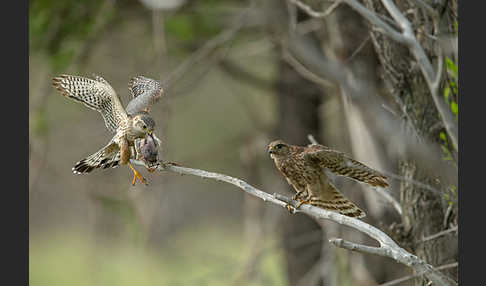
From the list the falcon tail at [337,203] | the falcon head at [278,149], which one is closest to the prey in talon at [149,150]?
the falcon head at [278,149]

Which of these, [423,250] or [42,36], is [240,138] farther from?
[423,250]

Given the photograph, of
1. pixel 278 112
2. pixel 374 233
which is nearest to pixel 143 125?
→ pixel 374 233

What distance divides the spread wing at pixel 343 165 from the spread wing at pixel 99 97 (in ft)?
2.75

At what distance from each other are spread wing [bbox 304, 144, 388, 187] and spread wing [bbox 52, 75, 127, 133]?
84 cm

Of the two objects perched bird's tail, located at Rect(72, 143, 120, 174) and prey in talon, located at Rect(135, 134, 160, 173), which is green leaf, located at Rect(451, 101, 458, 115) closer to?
prey in talon, located at Rect(135, 134, 160, 173)

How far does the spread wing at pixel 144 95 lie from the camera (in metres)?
2.81

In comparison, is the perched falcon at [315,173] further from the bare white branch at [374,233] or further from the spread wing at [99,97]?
the spread wing at [99,97]

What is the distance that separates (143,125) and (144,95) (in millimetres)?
214

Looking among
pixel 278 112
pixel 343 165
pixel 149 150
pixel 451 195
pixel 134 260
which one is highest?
pixel 278 112

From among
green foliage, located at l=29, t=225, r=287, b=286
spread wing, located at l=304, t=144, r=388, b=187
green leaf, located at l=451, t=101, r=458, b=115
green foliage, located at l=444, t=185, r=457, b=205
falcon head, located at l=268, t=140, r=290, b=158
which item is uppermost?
green foliage, located at l=29, t=225, r=287, b=286

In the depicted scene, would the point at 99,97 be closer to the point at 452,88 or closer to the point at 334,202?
the point at 334,202

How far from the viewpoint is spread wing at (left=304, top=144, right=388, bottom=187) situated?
253 centimetres

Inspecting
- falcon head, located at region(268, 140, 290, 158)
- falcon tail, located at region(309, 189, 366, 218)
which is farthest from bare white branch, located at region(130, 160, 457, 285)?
falcon head, located at region(268, 140, 290, 158)

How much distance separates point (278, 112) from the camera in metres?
7.52
